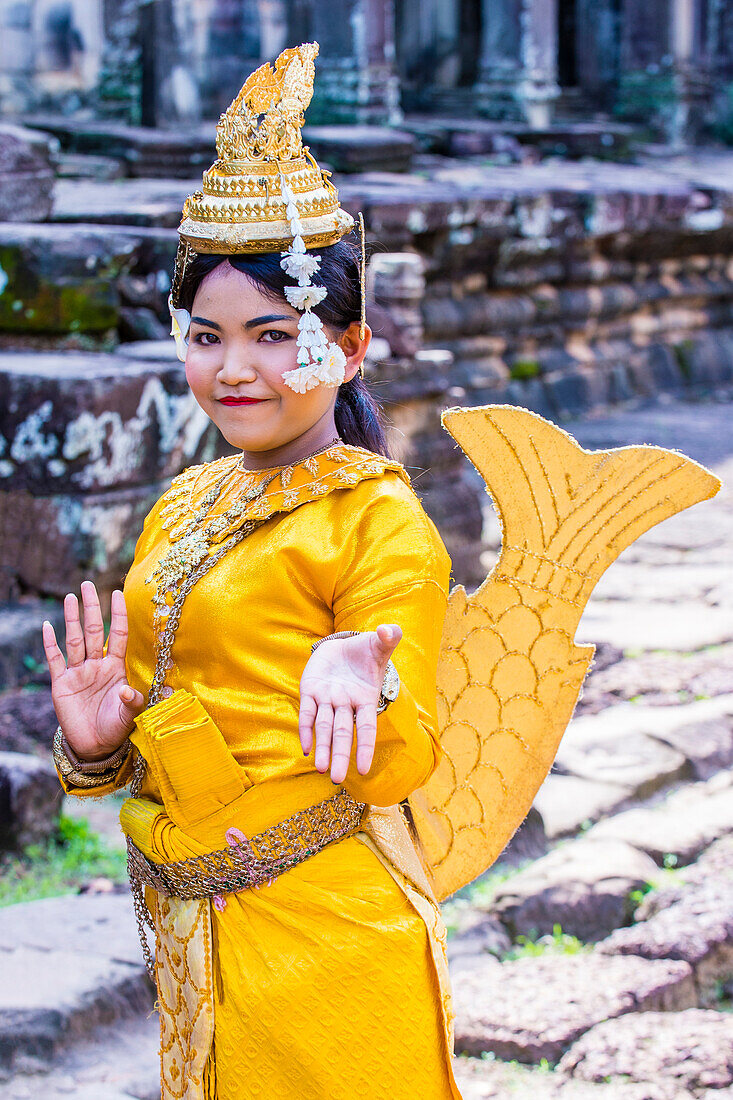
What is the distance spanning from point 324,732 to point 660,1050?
1.39 meters

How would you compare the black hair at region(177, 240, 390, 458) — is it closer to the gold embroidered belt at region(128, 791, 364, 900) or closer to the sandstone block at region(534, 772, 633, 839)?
the gold embroidered belt at region(128, 791, 364, 900)

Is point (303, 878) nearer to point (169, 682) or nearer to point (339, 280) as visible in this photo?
point (169, 682)

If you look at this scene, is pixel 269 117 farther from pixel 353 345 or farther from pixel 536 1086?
pixel 536 1086

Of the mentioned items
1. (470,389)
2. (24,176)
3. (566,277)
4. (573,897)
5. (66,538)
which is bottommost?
(573,897)

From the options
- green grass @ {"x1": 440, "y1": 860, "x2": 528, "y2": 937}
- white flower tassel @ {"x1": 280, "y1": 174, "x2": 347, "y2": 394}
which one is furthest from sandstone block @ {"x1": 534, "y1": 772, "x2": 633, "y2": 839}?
white flower tassel @ {"x1": 280, "y1": 174, "x2": 347, "y2": 394}

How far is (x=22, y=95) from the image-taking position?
7.19 m

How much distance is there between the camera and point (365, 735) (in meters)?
1.16

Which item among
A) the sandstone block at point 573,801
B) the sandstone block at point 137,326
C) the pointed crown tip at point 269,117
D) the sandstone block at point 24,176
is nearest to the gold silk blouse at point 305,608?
the pointed crown tip at point 269,117

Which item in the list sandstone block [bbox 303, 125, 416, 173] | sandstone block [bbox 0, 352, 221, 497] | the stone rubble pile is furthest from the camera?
sandstone block [bbox 303, 125, 416, 173]

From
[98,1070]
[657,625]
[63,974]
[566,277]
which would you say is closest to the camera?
[98,1070]

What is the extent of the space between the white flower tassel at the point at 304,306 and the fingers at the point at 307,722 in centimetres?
37

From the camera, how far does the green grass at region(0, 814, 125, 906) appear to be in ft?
8.86

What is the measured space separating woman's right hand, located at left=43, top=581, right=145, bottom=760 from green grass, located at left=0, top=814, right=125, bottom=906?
52.6 inches

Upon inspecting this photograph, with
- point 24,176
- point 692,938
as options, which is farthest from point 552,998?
point 24,176
